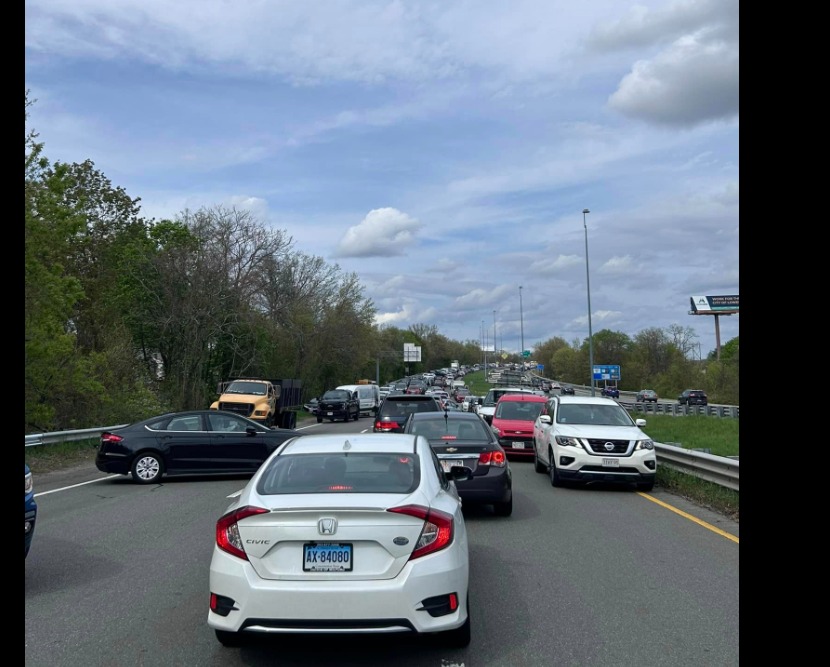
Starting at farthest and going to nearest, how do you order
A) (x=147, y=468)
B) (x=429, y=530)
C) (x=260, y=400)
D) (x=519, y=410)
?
(x=260, y=400) → (x=519, y=410) → (x=147, y=468) → (x=429, y=530)

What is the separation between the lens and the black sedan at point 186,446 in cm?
1592

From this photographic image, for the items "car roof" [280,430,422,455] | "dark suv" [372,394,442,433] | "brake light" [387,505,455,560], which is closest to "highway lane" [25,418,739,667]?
"brake light" [387,505,455,560]

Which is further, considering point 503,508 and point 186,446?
point 186,446

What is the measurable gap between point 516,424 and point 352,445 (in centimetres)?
1472

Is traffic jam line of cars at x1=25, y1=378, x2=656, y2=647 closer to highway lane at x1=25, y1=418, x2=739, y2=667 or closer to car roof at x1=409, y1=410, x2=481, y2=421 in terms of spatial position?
highway lane at x1=25, y1=418, x2=739, y2=667

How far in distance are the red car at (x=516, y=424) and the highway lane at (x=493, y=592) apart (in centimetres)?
782

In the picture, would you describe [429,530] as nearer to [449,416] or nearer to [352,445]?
[352,445]

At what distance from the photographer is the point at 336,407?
42781 mm

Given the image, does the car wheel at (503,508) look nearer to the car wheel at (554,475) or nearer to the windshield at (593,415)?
the car wheel at (554,475)

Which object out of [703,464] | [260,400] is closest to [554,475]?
[703,464]

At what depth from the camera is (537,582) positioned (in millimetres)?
7664
